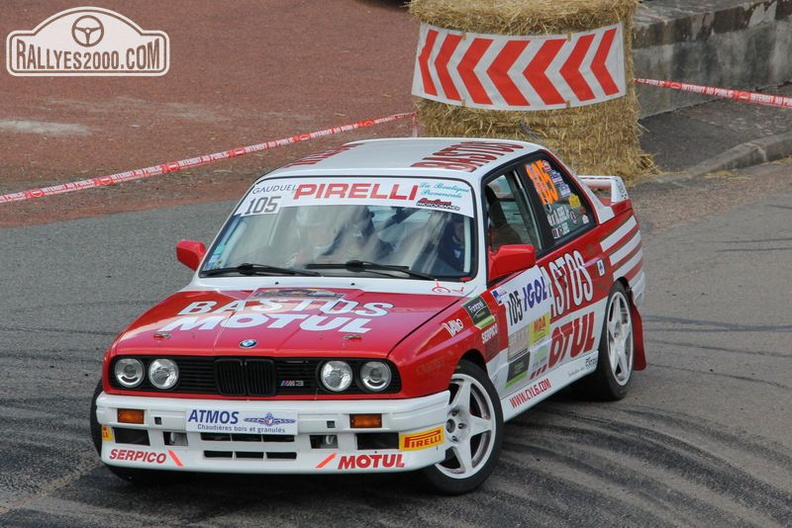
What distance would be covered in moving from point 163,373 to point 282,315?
1.97 ft

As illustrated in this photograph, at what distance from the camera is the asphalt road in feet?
21.4

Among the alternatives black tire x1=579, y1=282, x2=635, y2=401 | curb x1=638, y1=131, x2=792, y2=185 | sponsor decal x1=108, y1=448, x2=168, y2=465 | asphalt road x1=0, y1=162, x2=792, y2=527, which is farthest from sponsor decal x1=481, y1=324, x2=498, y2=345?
curb x1=638, y1=131, x2=792, y2=185

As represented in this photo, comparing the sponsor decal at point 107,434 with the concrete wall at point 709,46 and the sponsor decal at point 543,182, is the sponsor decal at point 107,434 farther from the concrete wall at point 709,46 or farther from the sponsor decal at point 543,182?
the concrete wall at point 709,46

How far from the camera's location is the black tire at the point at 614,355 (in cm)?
829

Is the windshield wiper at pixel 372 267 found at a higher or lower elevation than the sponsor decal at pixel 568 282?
higher

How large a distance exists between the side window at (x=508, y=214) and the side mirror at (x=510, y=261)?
36 cm

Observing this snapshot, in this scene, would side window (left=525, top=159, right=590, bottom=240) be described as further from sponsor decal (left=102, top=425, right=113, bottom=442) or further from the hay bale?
the hay bale

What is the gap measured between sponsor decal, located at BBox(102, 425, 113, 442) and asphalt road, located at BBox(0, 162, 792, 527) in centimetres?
31

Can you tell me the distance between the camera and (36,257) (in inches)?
472

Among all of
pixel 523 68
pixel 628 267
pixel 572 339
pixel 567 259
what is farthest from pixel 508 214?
pixel 523 68

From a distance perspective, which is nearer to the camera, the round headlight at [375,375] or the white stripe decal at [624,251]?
the round headlight at [375,375]

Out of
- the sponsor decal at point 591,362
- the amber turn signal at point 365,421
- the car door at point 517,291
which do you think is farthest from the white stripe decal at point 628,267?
the amber turn signal at point 365,421

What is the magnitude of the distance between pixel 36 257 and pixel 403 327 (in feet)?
20.5

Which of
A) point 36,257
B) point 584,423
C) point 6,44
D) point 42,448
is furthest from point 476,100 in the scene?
point 6,44
